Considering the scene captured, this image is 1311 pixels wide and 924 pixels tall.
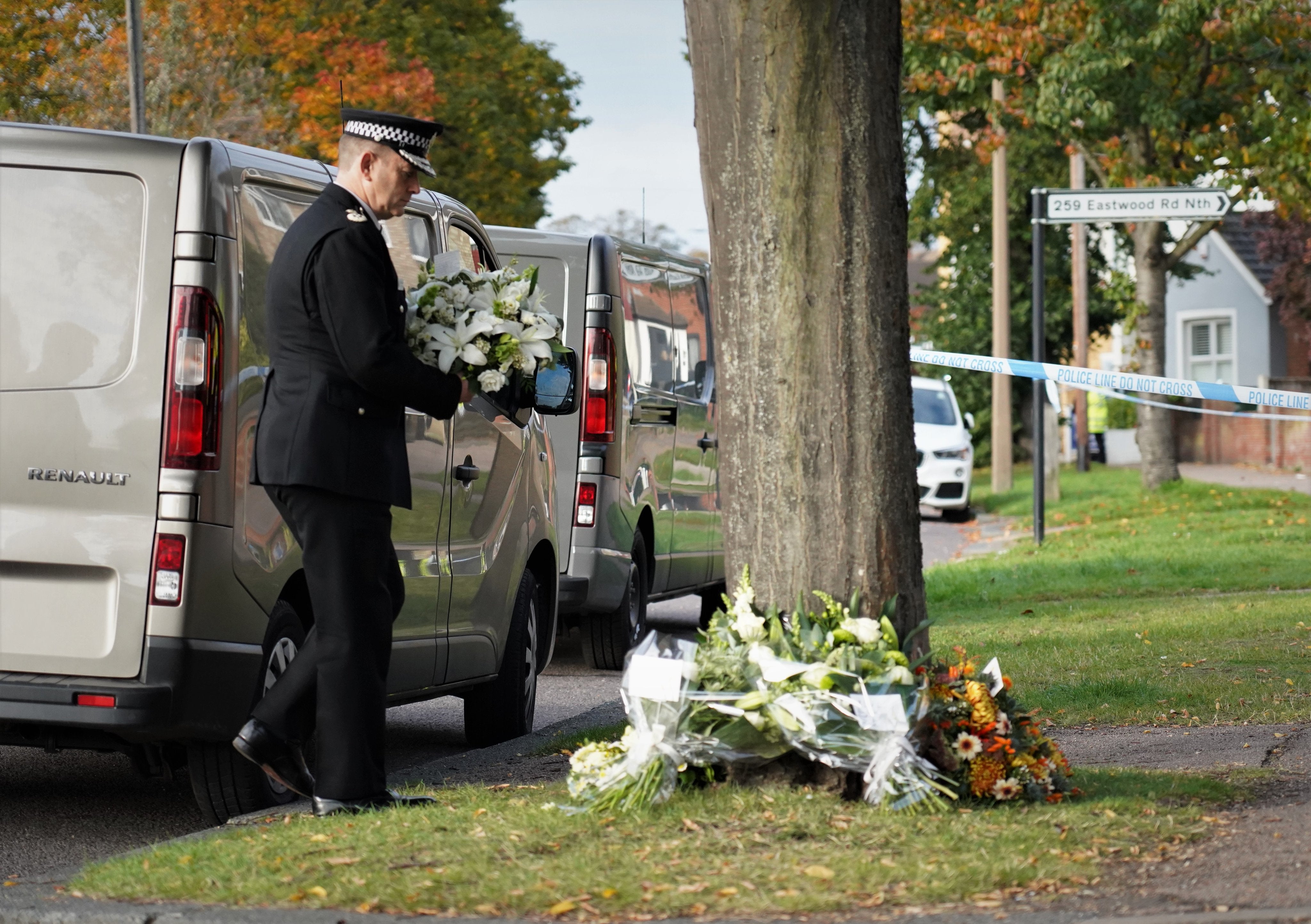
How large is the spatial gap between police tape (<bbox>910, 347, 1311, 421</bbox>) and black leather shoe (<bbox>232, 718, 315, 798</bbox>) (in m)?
5.04

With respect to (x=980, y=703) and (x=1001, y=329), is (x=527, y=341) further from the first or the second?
(x=1001, y=329)

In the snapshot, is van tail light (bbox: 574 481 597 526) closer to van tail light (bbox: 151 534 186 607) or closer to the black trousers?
the black trousers

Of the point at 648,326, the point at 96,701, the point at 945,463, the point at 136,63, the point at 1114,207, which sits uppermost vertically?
the point at 136,63

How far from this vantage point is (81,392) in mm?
5484

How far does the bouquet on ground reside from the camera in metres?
5.12

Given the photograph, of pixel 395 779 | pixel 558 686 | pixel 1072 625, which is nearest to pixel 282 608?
pixel 395 779

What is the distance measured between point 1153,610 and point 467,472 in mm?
6237

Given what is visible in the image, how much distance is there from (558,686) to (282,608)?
4367 mm

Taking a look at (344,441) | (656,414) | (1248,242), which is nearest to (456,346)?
(344,441)

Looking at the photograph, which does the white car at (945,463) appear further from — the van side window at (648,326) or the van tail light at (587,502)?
the van tail light at (587,502)

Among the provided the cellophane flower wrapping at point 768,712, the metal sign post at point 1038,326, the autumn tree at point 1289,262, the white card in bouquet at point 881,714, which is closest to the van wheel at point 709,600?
the metal sign post at point 1038,326

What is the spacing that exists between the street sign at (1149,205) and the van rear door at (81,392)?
40.4ft

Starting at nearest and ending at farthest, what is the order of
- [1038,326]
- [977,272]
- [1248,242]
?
[1038,326] → [977,272] → [1248,242]

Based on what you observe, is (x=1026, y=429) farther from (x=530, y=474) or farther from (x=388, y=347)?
(x=388, y=347)
